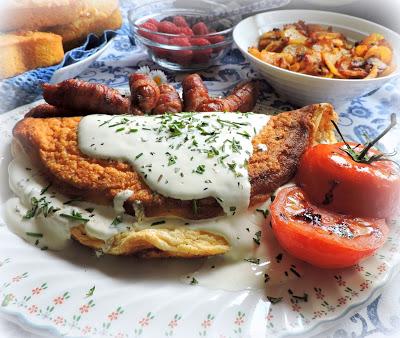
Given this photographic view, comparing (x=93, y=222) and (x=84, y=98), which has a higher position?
(x=84, y=98)

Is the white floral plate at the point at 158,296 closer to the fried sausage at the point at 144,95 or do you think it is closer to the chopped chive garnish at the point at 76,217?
the chopped chive garnish at the point at 76,217

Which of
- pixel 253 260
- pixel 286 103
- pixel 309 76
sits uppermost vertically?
pixel 309 76

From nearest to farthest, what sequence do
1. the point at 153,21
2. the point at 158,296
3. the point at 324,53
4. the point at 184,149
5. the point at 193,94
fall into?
the point at 158,296 < the point at 184,149 < the point at 193,94 < the point at 324,53 < the point at 153,21

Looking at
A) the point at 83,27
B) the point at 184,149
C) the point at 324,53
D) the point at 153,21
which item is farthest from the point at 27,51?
the point at 324,53

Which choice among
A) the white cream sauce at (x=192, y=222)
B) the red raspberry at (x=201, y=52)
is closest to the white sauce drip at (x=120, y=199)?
the white cream sauce at (x=192, y=222)

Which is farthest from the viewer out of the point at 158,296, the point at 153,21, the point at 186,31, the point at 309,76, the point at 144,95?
the point at 153,21

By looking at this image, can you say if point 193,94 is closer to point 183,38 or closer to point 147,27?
point 183,38

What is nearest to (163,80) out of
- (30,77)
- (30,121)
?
(30,77)

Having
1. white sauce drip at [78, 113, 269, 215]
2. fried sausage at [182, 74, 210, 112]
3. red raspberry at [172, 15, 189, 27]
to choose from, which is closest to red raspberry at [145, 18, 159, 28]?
red raspberry at [172, 15, 189, 27]
